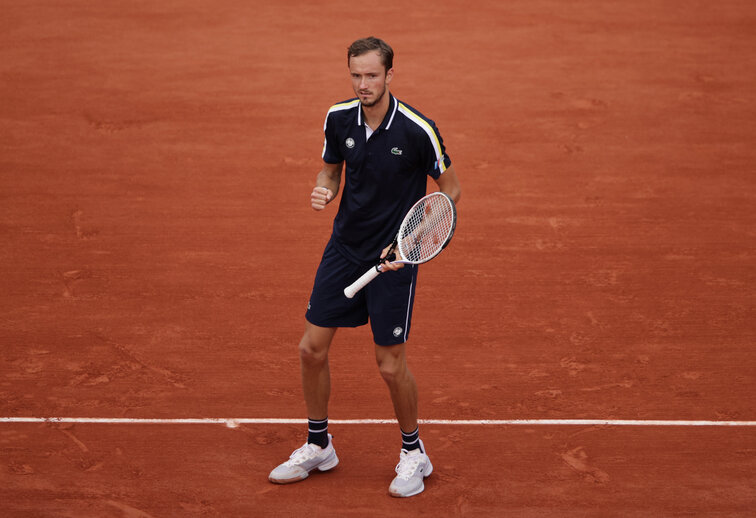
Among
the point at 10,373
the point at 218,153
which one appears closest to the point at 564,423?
the point at 10,373

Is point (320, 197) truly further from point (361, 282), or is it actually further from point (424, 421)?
point (424, 421)

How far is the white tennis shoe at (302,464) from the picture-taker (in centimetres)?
512

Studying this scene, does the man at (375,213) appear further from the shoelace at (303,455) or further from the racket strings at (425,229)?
the shoelace at (303,455)

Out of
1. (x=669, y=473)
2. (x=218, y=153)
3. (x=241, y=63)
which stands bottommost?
(x=669, y=473)

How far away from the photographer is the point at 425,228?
4.63 metres

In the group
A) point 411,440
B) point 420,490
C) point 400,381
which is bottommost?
point 420,490

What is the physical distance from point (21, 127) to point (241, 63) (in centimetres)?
272

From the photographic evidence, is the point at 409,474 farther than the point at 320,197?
Yes

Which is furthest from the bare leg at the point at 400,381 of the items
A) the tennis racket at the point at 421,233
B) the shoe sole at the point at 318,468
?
the shoe sole at the point at 318,468

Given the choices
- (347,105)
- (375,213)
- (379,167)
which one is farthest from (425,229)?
(347,105)

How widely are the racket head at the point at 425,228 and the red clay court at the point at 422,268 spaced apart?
142cm

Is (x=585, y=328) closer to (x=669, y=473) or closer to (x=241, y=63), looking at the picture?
(x=669, y=473)

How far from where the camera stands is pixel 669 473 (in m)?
5.27

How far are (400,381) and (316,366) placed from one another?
0.47 metres
